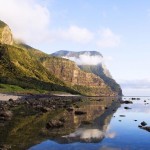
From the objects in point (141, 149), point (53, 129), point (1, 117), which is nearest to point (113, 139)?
point (141, 149)

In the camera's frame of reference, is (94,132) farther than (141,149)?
Yes

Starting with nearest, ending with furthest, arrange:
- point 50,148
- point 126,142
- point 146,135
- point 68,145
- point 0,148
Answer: point 0,148 < point 50,148 < point 68,145 < point 126,142 < point 146,135

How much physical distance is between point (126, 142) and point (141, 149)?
420 cm

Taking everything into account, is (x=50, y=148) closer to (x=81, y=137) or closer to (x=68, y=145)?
(x=68, y=145)

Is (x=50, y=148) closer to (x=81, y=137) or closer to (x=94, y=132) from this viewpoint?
(x=81, y=137)

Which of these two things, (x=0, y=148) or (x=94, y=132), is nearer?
(x=0, y=148)

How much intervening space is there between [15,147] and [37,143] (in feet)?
12.3

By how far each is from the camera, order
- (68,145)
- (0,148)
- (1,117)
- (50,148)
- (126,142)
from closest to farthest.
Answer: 1. (0,148)
2. (50,148)
3. (68,145)
4. (126,142)
5. (1,117)

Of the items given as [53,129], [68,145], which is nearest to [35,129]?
[53,129]

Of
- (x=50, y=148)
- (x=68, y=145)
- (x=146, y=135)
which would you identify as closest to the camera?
(x=50, y=148)

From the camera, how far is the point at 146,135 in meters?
46.2

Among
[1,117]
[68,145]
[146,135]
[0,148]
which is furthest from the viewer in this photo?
[1,117]

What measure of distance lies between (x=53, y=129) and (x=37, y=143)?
11.4m

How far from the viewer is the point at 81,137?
4181cm
